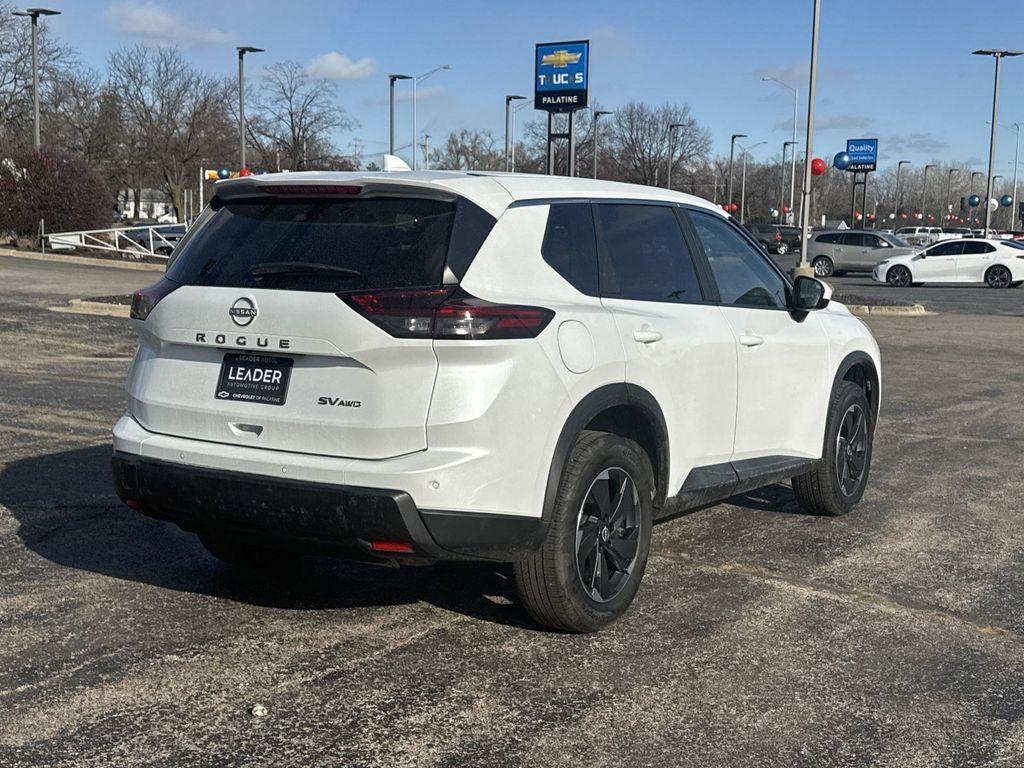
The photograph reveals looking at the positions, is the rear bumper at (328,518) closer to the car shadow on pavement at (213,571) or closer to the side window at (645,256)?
the car shadow on pavement at (213,571)

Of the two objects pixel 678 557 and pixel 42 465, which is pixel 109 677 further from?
pixel 42 465

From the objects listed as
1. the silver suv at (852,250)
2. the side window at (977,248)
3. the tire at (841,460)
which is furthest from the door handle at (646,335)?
the silver suv at (852,250)

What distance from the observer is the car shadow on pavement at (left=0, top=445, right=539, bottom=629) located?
5.15 meters

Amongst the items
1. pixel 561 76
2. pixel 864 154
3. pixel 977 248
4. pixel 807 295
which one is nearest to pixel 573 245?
pixel 807 295

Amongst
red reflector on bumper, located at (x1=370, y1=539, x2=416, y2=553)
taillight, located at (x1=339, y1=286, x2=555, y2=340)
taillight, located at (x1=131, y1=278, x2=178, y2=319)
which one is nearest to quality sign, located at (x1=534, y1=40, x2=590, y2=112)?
taillight, located at (x1=131, y1=278, x2=178, y2=319)

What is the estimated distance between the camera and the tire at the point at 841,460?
21.6ft

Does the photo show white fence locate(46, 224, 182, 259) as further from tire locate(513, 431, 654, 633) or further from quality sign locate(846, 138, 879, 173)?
quality sign locate(846, 138, 879, 173)

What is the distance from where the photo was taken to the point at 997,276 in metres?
38.1

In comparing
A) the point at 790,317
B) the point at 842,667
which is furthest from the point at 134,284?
the point at 842,667

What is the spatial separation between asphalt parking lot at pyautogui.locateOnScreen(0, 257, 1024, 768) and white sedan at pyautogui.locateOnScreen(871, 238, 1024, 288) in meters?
32.8

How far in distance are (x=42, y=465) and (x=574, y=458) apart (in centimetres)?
458

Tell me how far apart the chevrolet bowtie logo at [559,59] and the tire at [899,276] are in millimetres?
17673

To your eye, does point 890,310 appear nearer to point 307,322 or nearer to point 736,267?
point 736,267

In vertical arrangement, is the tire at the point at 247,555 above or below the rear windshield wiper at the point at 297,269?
below
